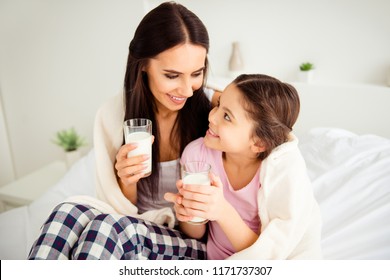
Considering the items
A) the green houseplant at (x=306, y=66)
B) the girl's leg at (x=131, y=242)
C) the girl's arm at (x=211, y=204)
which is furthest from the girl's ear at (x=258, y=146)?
the green houseplant at (x=306, y=66)

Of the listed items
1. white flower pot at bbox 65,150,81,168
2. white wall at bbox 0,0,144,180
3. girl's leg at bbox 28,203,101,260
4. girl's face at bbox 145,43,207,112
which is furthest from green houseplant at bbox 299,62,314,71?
white flower pot at bbox 65,150,81,168

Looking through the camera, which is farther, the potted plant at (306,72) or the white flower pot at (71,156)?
the white flower pot at (71,156)

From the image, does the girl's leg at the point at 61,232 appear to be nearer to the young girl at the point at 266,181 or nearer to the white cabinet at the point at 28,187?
the young girl at the point at 266,181

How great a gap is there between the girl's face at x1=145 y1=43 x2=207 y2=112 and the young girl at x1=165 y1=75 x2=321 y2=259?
0.10 meters

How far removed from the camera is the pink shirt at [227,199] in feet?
2.97

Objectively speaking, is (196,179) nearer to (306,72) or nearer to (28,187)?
(306,72)

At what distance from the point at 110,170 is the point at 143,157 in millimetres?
259

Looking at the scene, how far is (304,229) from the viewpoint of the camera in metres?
0.85

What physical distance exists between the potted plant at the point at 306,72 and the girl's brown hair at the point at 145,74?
1.16ft

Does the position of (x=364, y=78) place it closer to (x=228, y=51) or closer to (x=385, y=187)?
(x=385, y=187)

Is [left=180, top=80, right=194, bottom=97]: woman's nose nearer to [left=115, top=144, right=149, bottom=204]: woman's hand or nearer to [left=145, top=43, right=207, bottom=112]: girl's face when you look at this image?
[left=145, top=43, right=207, bottom=112]: girl's face

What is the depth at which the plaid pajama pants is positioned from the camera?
2.58 feet

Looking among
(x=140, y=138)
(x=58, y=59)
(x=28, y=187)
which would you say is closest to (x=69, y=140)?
Result: (x=28, y=187)
